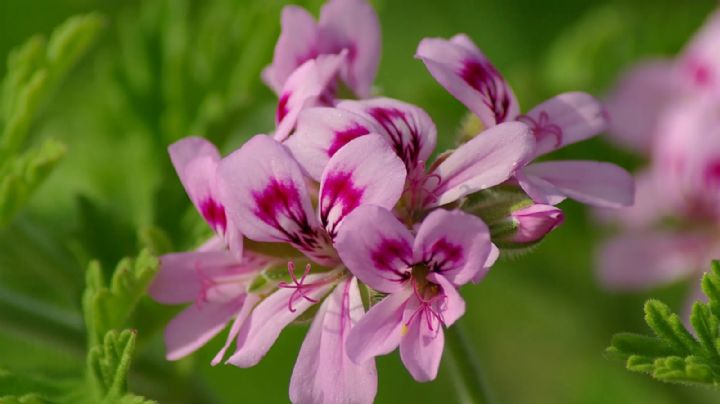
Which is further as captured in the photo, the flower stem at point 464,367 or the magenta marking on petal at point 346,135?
the flower stem at point 464,367

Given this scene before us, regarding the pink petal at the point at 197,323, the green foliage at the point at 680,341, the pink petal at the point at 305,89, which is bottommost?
the green foliage at the point at 680,341

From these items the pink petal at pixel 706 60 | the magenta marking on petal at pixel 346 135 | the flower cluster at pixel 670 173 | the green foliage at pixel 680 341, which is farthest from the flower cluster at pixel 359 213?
the pink petal at pixel 706 60

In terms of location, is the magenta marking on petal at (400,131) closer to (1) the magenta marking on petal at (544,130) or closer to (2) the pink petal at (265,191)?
(2) the pink petal at (265,191)

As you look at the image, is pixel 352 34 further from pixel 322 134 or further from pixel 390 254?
pixel 390 254

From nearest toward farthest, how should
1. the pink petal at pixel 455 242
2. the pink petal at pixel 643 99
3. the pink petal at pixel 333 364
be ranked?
1. the pink petal at pixel 455 242
2. the pink petal at pixel 333 364
3. the pink petal at pixel 643 99

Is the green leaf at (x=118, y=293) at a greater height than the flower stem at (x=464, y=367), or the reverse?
the green leaf at (x=118, y=293)
